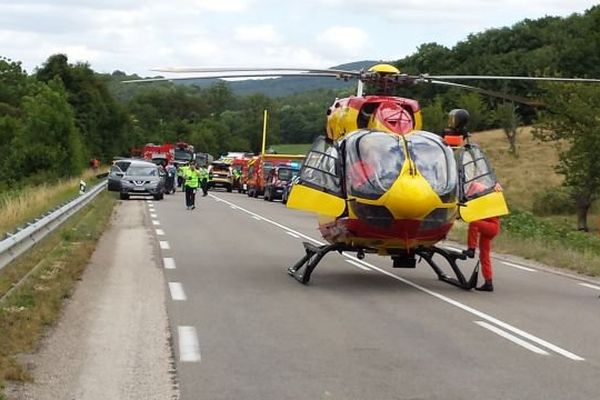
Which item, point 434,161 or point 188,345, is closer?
point 188,345

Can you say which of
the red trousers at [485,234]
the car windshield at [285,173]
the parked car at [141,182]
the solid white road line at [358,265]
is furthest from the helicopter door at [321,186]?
the car windshield at [285,173]

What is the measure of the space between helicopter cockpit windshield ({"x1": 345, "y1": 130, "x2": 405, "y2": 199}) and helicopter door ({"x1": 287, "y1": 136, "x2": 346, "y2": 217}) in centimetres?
24

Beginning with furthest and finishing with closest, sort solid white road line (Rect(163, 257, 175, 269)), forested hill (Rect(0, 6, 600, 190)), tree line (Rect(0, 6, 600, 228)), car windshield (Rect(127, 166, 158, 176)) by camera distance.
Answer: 1. forested hill (Rect(0, 6, 600, 190))
2. tree line (Rect(0, 6, 600, 228))
3. car windshield (Rect(127, 166, 158, 176))
4. solid white road line (Rect(163, 257, 175, 269))

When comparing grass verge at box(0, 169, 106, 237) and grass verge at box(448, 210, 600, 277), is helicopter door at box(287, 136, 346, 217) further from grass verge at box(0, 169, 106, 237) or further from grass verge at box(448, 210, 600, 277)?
grass verge at box(0, 169, 106, 237)

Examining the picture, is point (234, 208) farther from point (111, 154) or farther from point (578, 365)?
point (111, 154)

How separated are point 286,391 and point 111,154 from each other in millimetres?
83049

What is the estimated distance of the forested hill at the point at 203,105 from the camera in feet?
179

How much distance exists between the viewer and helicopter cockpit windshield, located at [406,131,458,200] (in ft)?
43.2

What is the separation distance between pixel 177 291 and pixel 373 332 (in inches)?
146

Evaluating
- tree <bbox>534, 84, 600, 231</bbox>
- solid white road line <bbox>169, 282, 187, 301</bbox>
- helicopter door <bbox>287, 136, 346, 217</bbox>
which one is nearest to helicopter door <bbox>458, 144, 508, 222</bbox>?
helicopter door <bbox>287, 136, 346, 217</bbox>

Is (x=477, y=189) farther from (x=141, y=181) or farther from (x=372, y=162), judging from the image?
(x=141, y=181)

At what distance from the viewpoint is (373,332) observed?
10.1 m

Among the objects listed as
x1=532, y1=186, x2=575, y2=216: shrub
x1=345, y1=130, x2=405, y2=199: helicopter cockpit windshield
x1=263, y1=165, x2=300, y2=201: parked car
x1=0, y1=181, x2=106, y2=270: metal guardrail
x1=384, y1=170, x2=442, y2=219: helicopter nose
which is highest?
x1=345, y1=130, x2=405, y2=199: helicopter cockpit windshield

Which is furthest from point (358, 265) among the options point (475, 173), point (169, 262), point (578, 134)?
point (578, 134)
